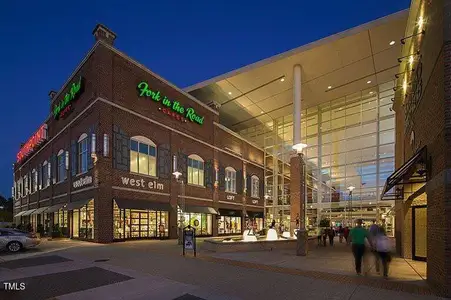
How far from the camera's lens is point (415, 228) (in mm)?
14703

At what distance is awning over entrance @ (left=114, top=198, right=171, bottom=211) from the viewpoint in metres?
23.3

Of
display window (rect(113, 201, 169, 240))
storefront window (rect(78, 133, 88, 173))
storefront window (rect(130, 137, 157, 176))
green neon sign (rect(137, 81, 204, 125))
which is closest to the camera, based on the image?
display window (rect(113, 201, 169, 240))

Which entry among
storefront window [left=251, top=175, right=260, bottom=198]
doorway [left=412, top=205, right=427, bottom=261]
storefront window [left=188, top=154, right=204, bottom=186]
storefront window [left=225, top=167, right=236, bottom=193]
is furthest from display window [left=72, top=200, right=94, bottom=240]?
storefront window [left=251, top=175, right=260, bottom=198]

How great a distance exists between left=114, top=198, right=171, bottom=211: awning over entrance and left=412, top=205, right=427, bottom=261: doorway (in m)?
17.3

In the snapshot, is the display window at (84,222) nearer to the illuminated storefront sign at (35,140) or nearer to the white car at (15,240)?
the white car at (15,240)

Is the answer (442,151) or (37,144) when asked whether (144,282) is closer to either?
(442,151)

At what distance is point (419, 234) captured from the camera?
14.5m

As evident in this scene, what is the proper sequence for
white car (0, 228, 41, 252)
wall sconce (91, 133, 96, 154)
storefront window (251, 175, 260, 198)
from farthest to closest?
storefront window (251, 175, 260, 198) < wall sconce (91, 133, 96, 154) < white car (0, 228, 41, 252)

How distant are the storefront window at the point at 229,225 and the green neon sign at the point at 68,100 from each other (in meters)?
18.8

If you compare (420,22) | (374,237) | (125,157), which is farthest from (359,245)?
(125,157)

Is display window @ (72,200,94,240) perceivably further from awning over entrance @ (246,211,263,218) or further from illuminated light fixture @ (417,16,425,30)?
awning over entrance @ (246,211,263,218)

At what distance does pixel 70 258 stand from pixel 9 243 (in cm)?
535

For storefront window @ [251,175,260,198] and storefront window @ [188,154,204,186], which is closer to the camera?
storefront window @ [188,154,204,186]

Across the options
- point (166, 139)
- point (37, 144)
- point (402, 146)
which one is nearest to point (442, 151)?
point (402, 146)
